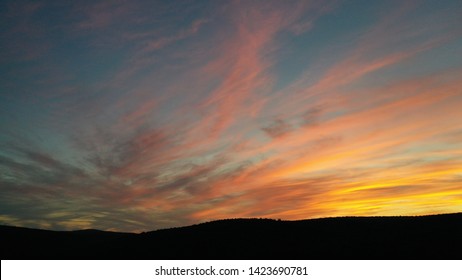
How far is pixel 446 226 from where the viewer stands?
29266 millimetres

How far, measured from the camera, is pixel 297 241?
29.7m

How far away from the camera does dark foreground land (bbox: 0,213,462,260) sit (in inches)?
960

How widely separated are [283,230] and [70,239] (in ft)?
105

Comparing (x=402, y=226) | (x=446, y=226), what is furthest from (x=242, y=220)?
(x=446, y=226)

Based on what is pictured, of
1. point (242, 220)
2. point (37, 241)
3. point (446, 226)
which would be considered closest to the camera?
point (446, 226)

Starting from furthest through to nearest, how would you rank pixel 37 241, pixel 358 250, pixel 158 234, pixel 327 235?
1. pixel 37 241
2. pixel 158 234
3. pixel 327 235
4. pixel 358 250
